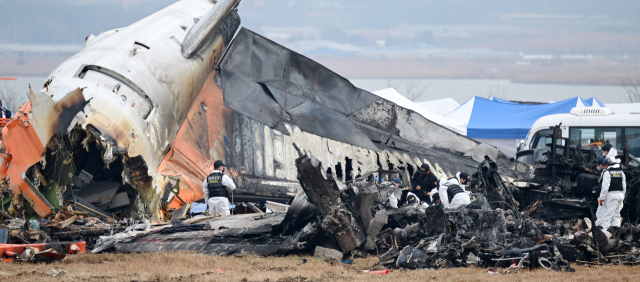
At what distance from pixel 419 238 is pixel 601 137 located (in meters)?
9.44

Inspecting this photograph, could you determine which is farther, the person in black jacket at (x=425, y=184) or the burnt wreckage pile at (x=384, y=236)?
the person in black jacket at (x=425, y=184)

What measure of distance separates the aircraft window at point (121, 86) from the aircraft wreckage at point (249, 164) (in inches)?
1.4

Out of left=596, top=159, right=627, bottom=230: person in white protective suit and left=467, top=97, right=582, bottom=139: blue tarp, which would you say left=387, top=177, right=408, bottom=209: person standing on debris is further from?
left=467, top=97, right=582, bottom=139: blue tarp

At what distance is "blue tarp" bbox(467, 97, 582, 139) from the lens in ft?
79.5

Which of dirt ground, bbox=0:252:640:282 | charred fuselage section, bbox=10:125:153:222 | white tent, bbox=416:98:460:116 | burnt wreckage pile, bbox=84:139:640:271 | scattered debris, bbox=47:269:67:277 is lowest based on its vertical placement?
dirt ground, bbox=0:252:640:282

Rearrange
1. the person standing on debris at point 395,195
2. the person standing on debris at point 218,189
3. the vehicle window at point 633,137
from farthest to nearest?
the vehicle window at point 633,137 < the person standing on debris at point 218,189 < the person standing on debris at point 395,195

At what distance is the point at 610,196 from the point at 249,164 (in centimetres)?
849

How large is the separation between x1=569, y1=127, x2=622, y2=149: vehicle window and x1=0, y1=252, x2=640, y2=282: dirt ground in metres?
9.28

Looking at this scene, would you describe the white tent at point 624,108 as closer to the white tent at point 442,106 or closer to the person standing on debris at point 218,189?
the white tent at point 442,106

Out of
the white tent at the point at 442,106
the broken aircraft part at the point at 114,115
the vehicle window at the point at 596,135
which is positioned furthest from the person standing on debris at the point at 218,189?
the white tent at the point at 442,106

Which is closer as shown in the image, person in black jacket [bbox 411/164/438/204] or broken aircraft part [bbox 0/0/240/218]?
broken aircraft part [bbox 0/0/240/218]

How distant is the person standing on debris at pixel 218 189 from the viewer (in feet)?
42.4

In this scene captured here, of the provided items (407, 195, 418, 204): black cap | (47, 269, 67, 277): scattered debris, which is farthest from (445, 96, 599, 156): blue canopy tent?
(47, 269, 67, 277): scattered debris

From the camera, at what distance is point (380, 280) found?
727 centimetres
